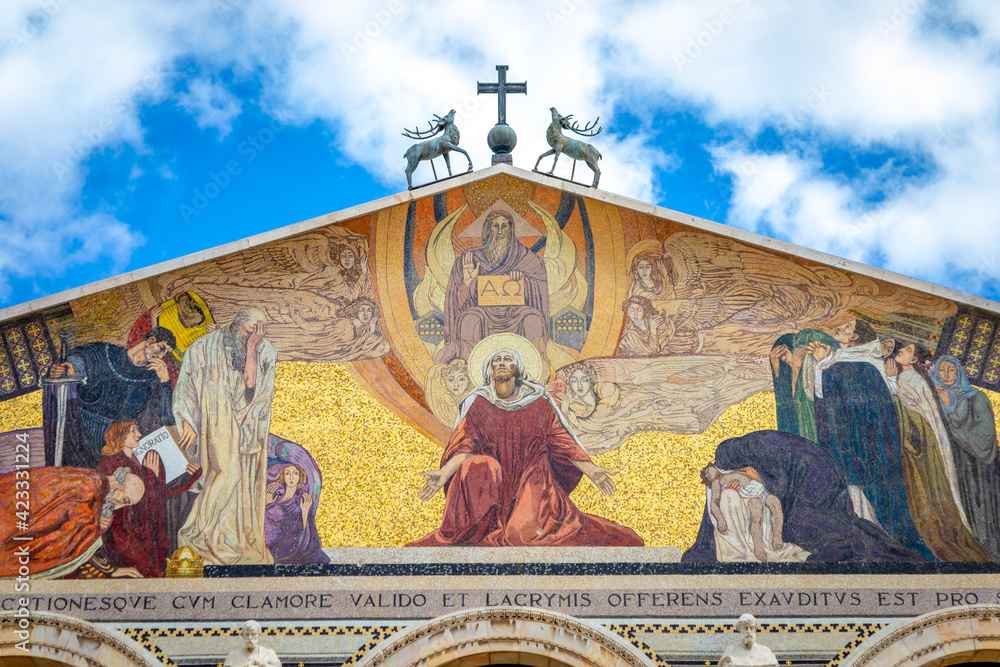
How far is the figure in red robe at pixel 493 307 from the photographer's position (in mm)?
11922

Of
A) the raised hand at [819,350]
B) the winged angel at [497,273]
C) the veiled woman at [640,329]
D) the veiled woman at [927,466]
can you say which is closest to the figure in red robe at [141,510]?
the winged angel at [497,273]

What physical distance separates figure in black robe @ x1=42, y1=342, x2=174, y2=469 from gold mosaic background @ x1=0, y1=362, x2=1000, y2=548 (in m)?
0.30

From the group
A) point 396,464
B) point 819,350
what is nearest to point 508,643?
point 396,464

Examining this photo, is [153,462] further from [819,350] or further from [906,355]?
[906,355]

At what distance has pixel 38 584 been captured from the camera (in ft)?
34.9

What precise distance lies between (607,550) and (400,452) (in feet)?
7.10

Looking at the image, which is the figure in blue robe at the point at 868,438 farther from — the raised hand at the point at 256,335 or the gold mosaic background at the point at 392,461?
the raised hand at the point at 256,335

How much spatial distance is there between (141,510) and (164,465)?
47 centimetres

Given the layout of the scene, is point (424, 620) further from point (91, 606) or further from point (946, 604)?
point (946, 604)

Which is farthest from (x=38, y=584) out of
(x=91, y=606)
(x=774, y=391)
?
(x=774, y=391)

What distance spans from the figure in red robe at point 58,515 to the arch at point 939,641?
6660mm

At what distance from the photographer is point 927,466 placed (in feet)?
37.2

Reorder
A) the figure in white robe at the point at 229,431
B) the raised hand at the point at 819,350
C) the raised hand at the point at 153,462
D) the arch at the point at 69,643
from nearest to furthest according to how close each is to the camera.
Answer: the arch at the point at 69,643, the figure in white robe at the point at 229,431, the raised hand at the point at 153,462, the raised hand at the point at 819,350

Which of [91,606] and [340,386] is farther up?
[340,386]
